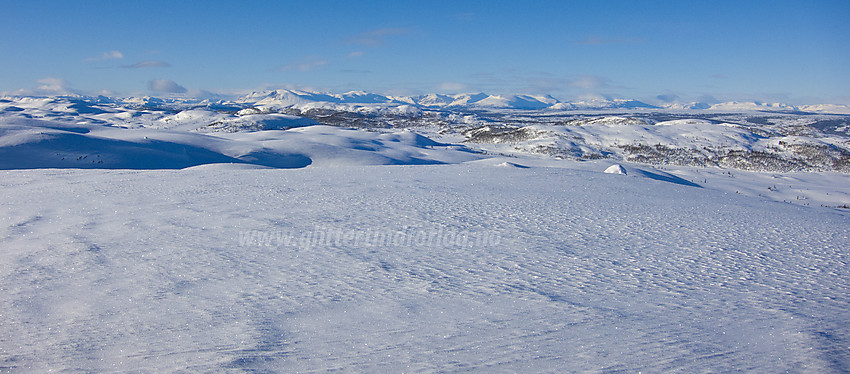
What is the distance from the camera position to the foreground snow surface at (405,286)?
10.8 feet

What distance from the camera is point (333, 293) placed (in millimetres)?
4305

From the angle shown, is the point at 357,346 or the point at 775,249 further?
the point at 775,249

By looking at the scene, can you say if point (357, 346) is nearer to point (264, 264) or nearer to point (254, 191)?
point (264, 264)

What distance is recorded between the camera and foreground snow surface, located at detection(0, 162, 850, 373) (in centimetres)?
330

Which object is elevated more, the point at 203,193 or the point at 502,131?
the point at 502,131

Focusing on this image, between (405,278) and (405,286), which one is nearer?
(405,286)

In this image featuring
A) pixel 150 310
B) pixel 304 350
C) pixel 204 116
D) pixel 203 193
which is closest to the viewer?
pixel 304 350

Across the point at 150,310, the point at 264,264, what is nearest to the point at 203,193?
the point at 264,264

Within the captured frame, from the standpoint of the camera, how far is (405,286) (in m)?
4.53

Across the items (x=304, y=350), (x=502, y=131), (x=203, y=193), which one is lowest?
(x=304, y=350)

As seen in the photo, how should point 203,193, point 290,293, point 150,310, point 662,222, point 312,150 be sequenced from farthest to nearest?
1. point 312,150
2. point 203,193
3. point 662,222
4. point 290,293
5. point 150,310

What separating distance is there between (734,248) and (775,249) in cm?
64

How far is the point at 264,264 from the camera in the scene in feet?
16.7

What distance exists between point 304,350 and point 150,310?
158 centimetres
